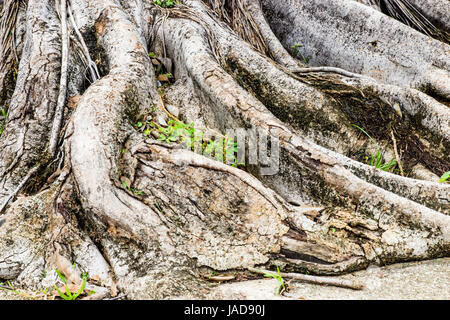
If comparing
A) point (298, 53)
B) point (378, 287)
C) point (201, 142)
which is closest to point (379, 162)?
point (378, 287)

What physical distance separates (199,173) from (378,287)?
3.76 ft

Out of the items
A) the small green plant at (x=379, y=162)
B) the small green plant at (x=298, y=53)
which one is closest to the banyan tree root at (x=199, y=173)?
the small green plant at (x=379, y=162)

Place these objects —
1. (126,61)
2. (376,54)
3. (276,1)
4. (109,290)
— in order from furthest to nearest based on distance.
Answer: (276,1), (376,54), (126,61), (109,290)

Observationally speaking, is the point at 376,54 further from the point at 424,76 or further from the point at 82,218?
the point at 82,218

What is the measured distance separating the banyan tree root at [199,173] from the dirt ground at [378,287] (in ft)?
0.23

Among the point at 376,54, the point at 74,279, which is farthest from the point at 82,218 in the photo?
the point at 376,54

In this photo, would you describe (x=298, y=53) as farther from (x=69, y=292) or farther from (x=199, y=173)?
(x=69, y=292)

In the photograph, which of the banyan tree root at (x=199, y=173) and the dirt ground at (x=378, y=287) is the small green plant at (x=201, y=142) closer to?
the banyan tree root at (x=199, y=173)

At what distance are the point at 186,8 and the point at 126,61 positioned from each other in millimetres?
1105

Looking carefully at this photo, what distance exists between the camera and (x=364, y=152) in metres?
2.73

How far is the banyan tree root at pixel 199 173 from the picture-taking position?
6.42 feet

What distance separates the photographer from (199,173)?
2.15 m

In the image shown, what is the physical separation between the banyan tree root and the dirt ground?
0.07 metres

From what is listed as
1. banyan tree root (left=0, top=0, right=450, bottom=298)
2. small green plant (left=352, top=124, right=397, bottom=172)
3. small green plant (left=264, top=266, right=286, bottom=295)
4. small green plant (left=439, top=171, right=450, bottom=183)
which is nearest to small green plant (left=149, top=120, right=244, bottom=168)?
banyan tree root (left=0, top=0, right=450, bottom=298)
